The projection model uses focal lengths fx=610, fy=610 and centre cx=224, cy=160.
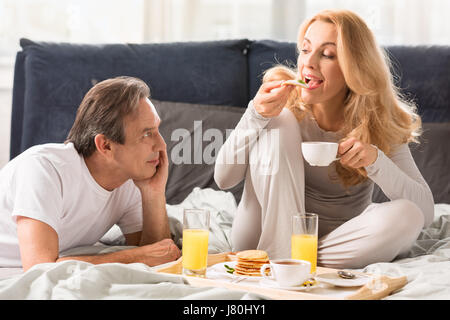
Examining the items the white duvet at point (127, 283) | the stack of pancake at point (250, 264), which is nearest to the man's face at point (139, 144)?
the white duvet at point (127, 283)

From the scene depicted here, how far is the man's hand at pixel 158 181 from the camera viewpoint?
2.14 meters

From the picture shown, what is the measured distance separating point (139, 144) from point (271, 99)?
0.46m

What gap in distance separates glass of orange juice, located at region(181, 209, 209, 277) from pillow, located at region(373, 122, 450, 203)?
129cm

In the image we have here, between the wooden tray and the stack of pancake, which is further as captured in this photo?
the stack of pancake

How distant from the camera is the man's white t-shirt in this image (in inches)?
68.7

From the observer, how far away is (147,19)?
3.54 m

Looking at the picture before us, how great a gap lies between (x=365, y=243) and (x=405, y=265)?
13cm

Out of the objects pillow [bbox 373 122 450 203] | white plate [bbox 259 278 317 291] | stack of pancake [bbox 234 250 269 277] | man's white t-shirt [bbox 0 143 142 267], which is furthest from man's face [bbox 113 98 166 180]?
pillow [bbox 373 122 450 203]

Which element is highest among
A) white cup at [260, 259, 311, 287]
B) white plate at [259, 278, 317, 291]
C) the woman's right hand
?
the woman's right hand

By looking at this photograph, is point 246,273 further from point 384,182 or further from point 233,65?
point 233,65

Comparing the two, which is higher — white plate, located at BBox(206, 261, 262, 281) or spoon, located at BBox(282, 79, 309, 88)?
spoon, located at BBox(282, 79, 309, 88)

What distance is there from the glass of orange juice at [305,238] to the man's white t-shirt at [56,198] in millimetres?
→ 680

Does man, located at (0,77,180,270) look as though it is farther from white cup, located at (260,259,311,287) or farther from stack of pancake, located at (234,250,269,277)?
white cup, located at (260,259,311,287)
